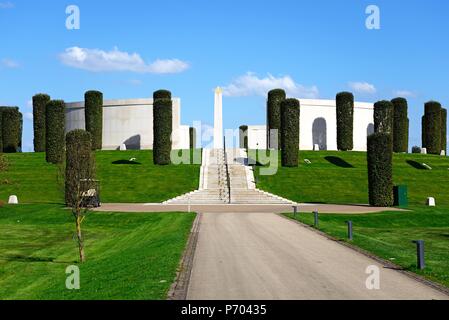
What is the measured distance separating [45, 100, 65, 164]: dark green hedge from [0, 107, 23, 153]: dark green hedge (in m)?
14.8

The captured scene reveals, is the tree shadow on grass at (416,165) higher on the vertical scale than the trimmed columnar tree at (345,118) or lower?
lower

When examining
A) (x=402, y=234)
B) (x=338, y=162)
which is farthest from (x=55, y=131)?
(x=402, y=234)

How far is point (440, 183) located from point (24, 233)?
40378 mm

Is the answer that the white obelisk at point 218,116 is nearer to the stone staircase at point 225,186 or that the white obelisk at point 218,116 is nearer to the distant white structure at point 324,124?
the stone staircase at point 225,186

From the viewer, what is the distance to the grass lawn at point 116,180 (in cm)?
5025

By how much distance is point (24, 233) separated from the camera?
3192 centimetres

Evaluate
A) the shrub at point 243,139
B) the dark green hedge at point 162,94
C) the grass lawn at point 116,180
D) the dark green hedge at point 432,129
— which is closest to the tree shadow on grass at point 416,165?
the dark green hedge at point 432,129

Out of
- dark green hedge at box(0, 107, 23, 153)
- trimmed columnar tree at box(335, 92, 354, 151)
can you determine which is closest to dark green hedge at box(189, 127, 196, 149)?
dark green hedge at box(0, 107, 23, 153)

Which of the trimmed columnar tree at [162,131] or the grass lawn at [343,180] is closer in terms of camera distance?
the grass lawn at [343,180]

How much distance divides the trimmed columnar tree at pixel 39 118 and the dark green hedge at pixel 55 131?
10.9 m

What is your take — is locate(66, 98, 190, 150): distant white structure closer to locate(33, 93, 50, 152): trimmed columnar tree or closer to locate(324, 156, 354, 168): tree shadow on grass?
locate(33, 93, 50, 152): trimmed columnar tree

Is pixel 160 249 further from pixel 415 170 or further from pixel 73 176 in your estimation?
pixel 415 170
